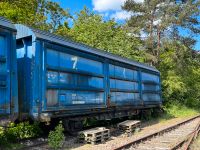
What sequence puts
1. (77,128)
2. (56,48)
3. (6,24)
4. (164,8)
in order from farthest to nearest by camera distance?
(164,8) → (77,128) → (56,48) → (6,24)

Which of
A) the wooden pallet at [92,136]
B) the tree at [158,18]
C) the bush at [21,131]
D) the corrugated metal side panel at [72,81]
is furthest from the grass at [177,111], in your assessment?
the bush at [21,131]

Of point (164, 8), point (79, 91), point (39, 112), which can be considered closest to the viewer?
point (39, 112)

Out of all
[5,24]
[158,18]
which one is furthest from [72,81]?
[158,18]

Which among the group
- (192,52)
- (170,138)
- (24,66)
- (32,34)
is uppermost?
(192,52)

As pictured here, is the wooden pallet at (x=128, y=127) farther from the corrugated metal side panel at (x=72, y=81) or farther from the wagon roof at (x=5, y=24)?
the wagon roof at (x=5, y=24)

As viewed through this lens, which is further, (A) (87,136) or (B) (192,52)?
(B) (192,52)

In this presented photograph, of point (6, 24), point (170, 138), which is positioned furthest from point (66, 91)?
point (170, 138)

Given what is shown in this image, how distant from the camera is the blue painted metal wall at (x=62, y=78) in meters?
10.5

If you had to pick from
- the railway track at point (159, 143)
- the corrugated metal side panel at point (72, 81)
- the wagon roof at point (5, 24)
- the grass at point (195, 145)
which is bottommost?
the grass at point (195, 145)

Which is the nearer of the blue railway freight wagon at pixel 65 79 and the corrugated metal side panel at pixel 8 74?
the corrugated metal side panel at pixel 8 74

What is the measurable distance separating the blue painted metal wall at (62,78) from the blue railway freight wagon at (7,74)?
3.11 feet

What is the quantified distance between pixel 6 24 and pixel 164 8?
84.5ft

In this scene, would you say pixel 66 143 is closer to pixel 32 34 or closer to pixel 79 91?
pixel 79 91

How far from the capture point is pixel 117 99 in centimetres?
1609
